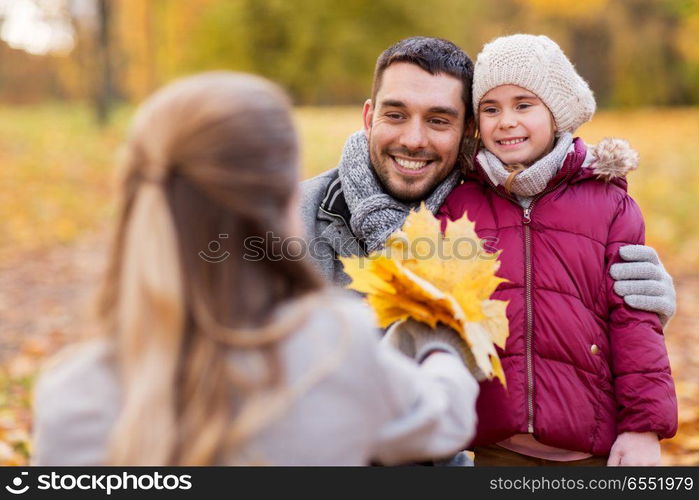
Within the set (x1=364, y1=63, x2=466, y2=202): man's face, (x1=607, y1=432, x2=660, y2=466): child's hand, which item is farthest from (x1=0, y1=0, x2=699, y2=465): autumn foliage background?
(x1=364, y1=63, x2=466, y2=202): man's face

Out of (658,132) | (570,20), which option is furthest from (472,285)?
(570,20)

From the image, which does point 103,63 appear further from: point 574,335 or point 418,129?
point 574,335

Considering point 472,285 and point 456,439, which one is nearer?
point 456,439

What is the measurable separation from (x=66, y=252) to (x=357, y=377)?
27.6ft

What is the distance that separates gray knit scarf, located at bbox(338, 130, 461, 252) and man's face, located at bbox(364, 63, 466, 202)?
5 cm

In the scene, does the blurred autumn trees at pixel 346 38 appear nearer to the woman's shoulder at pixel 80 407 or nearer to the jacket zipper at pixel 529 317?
the jacket zipper at pixel 529 317

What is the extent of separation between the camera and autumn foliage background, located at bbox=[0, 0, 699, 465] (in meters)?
7.15

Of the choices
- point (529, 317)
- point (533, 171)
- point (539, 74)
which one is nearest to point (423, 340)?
point (529, 317)

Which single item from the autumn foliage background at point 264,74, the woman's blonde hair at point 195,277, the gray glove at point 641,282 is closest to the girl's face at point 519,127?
the gray glove at point 641,282

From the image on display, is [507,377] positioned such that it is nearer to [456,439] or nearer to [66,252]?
[456,439]

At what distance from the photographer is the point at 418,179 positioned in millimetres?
2875

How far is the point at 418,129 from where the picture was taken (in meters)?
2.86

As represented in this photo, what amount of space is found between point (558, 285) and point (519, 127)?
580mm

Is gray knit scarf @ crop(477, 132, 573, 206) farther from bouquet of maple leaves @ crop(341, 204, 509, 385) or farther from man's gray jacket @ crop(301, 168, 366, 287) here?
man's gray jacket @ crop(301, 168, 366, 287)
